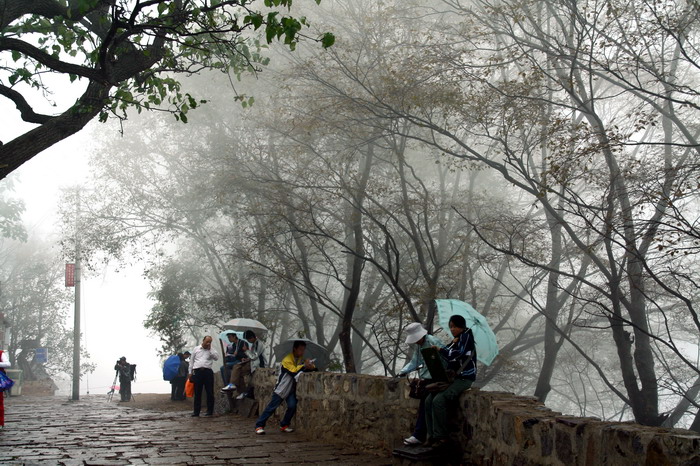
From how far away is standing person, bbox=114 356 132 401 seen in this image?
25.9 m

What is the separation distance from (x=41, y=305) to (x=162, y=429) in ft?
129

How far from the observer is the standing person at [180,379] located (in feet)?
71.9

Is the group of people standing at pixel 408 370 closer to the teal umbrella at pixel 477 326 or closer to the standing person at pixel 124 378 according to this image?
the teal umbrella at pixel 477 326

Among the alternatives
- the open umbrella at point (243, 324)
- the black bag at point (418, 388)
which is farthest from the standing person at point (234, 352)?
the black bag at point (418, 388)

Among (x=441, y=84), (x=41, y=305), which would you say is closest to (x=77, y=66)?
(x=441, y=84)

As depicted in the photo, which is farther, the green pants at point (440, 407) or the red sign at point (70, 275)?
the red sign at point (70, 275)

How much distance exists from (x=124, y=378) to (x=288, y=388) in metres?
16.5

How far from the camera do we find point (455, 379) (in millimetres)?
7332

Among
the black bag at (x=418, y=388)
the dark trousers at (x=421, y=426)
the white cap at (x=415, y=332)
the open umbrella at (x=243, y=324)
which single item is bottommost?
the dark trousers at (x=421, y=426)

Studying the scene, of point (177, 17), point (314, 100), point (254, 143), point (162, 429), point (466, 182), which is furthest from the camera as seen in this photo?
point (466, 182)

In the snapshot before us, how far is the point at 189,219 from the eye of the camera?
86.5 feet

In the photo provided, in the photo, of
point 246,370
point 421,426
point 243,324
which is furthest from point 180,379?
point 421,426

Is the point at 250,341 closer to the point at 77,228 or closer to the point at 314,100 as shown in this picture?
the point at 314,100

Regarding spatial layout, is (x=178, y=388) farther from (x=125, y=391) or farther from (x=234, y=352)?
(x=234, y=352)
